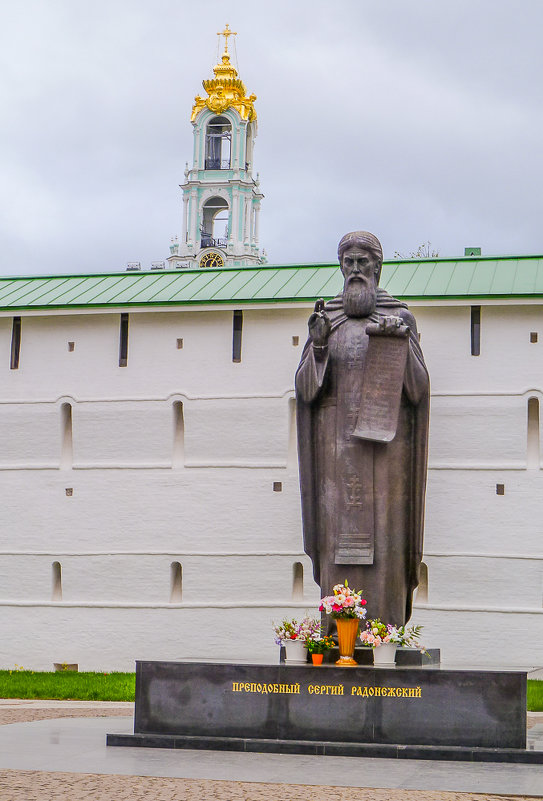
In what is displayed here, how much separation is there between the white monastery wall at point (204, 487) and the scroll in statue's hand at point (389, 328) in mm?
15361

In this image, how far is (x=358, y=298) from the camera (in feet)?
35.3

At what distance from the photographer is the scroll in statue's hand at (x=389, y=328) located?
10359 millimetres

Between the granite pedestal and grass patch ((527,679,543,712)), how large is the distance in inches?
324

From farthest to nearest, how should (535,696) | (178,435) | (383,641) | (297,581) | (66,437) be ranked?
(66,437) → (178,435) → (297,581) → (535,696) → (383,641)

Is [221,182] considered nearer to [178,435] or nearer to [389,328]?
[178,435]

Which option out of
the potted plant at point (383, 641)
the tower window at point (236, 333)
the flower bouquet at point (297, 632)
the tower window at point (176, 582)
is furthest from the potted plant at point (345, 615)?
the tower window at point (236, 333)

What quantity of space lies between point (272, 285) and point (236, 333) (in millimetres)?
1296

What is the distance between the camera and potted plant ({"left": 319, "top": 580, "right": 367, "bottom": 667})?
970 cm

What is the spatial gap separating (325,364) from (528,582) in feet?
50.9

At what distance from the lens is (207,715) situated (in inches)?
376

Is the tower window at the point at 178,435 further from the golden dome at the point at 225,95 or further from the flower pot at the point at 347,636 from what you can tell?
the golden dome at the point at 225,95

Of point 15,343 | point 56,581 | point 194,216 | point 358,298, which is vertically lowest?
point 56,581

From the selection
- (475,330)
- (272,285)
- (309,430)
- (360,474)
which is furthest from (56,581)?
(360,474)

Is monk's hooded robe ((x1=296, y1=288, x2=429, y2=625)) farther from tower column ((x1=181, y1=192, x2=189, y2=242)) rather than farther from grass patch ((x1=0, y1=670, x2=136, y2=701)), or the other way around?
tower column ((x1=181, y1=192, x2=189, y2=242))
